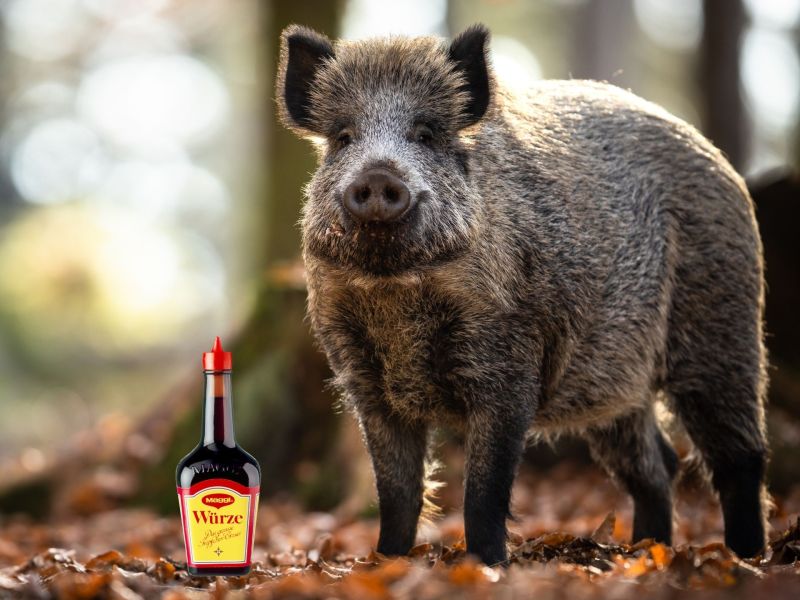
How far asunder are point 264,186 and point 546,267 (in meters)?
6.27

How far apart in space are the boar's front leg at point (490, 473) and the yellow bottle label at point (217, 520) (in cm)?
94

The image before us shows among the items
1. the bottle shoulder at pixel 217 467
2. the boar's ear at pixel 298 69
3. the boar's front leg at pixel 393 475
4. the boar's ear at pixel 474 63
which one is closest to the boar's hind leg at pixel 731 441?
the boar's front leg at pixel 393 475

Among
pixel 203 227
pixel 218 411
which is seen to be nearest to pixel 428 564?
pixel 218 411

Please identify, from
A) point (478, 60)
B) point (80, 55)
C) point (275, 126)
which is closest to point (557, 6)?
point (80, 55)

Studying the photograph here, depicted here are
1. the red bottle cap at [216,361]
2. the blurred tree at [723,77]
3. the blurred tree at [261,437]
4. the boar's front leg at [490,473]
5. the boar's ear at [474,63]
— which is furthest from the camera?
the blurred tree at [723,77]

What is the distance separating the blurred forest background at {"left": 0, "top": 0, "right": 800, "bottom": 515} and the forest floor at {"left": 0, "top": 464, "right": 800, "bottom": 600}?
2.94ft

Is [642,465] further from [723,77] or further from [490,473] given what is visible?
[723,77]

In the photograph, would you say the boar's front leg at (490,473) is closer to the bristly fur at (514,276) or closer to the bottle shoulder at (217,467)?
the bristly fur at (514,276)

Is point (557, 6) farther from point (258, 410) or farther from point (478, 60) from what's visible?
point (478, 60)

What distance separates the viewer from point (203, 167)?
34.6 metres

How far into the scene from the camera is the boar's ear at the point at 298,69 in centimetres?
452

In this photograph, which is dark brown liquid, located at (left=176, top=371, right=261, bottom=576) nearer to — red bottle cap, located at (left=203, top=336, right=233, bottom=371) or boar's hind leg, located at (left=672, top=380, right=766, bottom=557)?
red bottle cap, located at (left=203, top=336, right=233, bottom=371)

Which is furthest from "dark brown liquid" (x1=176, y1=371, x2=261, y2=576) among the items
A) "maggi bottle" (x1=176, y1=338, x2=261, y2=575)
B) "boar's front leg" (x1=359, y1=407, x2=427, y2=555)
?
"boar's front leg" (x1=359, y1=407, x2=427, y2=555)

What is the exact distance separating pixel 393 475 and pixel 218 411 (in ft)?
3.63
